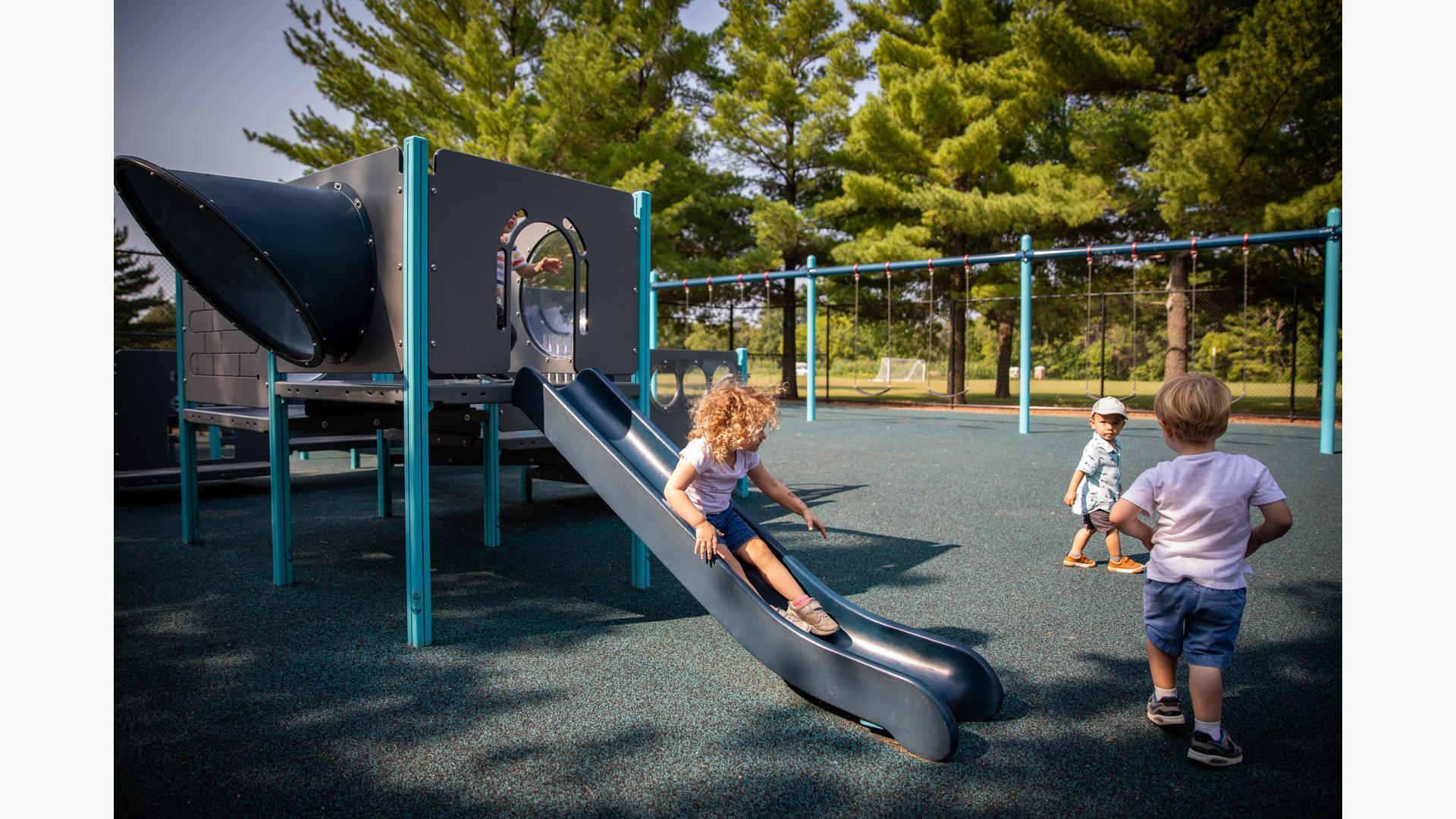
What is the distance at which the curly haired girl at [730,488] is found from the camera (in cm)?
264

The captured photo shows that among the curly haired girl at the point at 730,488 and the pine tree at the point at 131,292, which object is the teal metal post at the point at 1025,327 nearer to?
the curly haired girl at the point at 730,488

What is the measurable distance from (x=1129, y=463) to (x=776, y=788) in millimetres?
7432

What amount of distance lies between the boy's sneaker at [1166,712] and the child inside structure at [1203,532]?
11cm

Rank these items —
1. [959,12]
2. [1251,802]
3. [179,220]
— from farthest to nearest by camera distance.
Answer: [959,12], [179,220], [1251,802]

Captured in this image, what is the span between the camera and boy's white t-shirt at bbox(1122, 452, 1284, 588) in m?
2.15

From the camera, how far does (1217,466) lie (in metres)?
2.18

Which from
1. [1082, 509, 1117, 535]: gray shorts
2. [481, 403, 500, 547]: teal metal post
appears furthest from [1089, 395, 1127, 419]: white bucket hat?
[481, 403, 500, 547]: teal metal post

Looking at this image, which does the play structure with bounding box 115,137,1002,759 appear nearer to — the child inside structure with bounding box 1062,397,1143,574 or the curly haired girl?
the curly haired girl

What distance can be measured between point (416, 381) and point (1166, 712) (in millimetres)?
2774

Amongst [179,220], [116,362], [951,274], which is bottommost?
[116,362]

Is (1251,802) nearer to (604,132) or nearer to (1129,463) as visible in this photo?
Answer: (1129,463)

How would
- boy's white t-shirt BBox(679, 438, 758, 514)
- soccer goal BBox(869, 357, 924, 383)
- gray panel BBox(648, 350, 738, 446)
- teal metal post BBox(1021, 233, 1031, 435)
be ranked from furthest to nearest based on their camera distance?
1. soccer goal BBox(869, 357, 924, 383)
2. teal metal post BBox(1021, 233, 1031, 435)
3. gray panel BBox(648, 350, 738, 446)
4. boy's white t-shirt BBox(679, 438, 758, 514)

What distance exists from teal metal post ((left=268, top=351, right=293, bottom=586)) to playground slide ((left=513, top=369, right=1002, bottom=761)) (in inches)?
54.3
